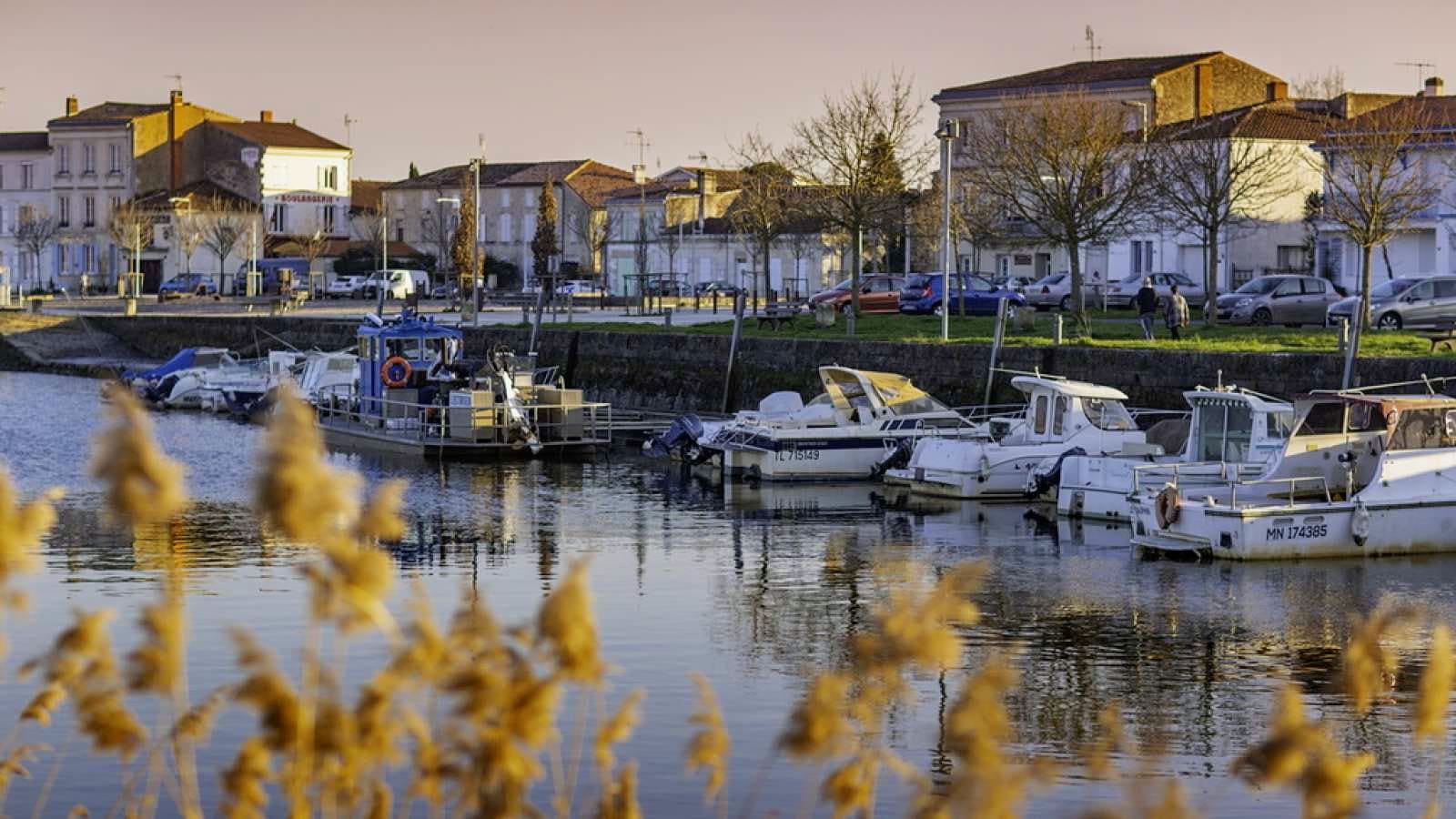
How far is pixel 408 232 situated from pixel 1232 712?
90.4 m

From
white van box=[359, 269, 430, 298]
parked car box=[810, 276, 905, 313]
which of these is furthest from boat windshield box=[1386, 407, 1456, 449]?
white van box=[359, 269, 430, 298]

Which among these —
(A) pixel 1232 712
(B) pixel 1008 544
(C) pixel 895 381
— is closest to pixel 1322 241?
(C) pixel 895 381

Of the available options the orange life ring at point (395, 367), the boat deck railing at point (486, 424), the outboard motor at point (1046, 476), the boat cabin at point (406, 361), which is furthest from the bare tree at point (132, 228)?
the outboard motor at point (1046, 476)

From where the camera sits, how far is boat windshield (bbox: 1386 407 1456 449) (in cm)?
2542

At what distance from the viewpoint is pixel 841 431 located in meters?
34.9

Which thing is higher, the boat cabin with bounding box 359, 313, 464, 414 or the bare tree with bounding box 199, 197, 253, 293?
the bare tree with bounding box 199, 197, 253, 293

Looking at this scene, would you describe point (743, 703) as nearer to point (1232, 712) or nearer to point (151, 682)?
point (1232, 712)

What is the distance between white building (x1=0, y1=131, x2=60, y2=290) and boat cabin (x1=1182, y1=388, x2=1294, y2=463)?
3277 inches

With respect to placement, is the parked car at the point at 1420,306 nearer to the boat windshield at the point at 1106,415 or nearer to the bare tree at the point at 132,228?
the boat windshield at the point at 1106,415

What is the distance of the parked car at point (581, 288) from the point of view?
81438 mm

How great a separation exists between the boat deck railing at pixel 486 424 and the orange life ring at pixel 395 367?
487 millimetres

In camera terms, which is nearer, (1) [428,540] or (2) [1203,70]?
(1) [428,540]

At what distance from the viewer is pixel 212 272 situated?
3856 inches

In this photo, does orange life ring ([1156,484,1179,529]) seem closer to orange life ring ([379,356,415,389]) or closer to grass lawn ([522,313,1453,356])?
grass lawn ([522,313,1453,356])
